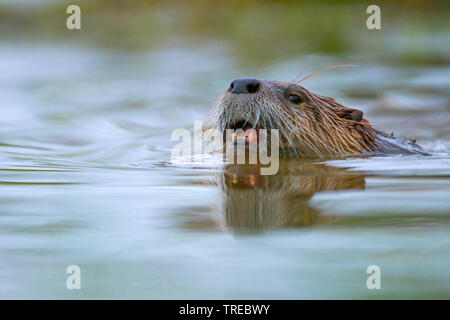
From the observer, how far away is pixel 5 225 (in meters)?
3.19

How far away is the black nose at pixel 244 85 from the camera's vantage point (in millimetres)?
5074

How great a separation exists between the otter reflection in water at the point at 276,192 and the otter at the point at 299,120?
0.34 meters

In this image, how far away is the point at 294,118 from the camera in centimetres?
543

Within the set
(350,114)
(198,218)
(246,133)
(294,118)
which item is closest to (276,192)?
(198,218)

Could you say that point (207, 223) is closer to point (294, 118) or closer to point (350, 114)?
point (294, 118)

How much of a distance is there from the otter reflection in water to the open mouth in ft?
0.96

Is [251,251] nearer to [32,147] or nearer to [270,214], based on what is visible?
[270,214]

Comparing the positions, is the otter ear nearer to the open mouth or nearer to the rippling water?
the rippling water

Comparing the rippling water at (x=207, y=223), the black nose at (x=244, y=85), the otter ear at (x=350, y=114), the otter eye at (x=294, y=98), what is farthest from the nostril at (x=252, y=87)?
the otter ear at (x=350, y=114)

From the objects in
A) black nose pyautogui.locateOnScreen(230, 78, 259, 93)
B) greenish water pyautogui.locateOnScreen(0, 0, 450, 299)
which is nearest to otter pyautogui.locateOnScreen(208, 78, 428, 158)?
black nose pyautogui.locateOnScreen(230, 78, 259, 93)

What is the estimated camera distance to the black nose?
200 inches

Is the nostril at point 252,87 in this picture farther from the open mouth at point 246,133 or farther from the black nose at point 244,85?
the open mouth at point 246,133

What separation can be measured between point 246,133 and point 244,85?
1.16 ft

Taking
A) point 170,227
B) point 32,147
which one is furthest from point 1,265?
point 32,147
